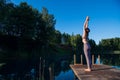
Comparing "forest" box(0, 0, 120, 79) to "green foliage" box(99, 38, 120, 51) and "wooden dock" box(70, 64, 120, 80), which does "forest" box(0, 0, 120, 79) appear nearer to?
"wooden dock" box(70, 64, 120, 80)

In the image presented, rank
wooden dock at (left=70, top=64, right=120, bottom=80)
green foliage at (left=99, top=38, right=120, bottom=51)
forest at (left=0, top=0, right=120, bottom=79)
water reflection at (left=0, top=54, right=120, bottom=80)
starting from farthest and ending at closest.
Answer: green foliage at (left=99, top=38, right=120, bottom=51), forest at (left=0, top=0, right=120, bottom=79), water reflection at (left=0, top=54, right=120, bottom=80), wooden dock at (left=70, top=64, right=120, bottom=80)

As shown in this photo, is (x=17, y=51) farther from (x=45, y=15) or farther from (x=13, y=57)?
(x=45, y=15)

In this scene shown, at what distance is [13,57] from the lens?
170ft

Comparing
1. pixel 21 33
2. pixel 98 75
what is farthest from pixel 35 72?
pixel 21 33

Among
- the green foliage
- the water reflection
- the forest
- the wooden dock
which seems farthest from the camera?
the green foliage

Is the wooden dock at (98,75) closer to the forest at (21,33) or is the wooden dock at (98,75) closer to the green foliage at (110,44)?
the forest at (21,33)

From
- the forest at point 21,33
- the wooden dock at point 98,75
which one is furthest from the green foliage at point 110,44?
the wooden dock at point 98,75

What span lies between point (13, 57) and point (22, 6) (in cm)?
1458

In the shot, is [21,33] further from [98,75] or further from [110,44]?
[110,44]

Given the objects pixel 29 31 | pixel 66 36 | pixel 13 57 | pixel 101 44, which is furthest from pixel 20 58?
pixel 101 44

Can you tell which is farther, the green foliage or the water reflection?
the green foliage

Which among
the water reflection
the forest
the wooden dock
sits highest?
the forest

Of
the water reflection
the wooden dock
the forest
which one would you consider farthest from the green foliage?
the wooden dock

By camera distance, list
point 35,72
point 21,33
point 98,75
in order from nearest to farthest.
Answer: point 98,75
point 35,72
point 21,33
